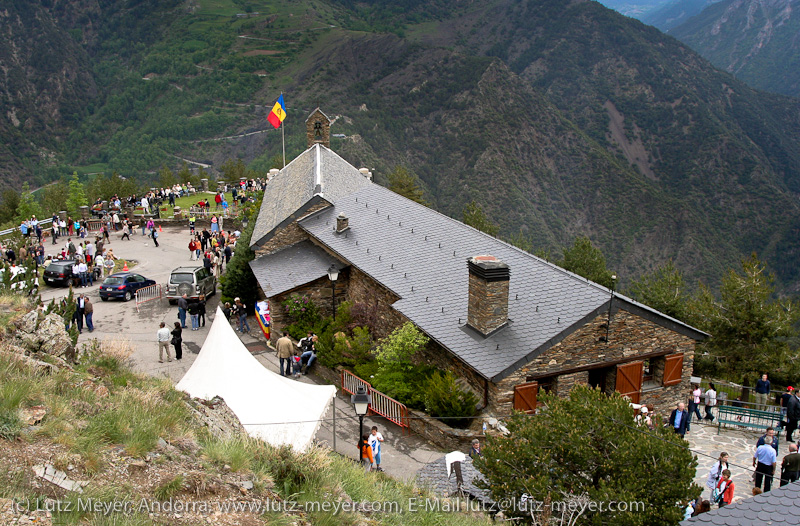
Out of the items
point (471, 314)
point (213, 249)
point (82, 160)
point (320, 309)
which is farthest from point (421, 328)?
point (82, 160)

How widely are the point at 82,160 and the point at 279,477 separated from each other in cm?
15955

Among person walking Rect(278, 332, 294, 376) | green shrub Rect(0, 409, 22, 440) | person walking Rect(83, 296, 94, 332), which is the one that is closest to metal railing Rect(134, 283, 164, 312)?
person walking Rect(83, 296, 94, 332)

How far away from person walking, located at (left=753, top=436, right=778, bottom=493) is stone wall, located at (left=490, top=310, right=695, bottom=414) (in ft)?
13.0

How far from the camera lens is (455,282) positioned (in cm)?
1892

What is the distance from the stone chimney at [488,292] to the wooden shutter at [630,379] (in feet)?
10.5

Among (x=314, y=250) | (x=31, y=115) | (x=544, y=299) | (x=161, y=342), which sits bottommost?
(x=161, y=342)

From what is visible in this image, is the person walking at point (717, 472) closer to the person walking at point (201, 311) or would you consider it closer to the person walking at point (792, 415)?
the person walking at point (792, 415)

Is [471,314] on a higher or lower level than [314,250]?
lower

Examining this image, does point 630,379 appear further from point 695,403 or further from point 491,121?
point 491,121

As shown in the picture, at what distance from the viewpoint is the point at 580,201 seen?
387 ft

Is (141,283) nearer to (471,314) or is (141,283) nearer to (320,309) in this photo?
(320,309)

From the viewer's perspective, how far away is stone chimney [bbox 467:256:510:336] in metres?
15.8

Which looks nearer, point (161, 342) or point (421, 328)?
point (421, 328)

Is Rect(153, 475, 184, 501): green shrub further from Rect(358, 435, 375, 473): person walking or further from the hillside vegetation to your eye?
the hillside vegetation
